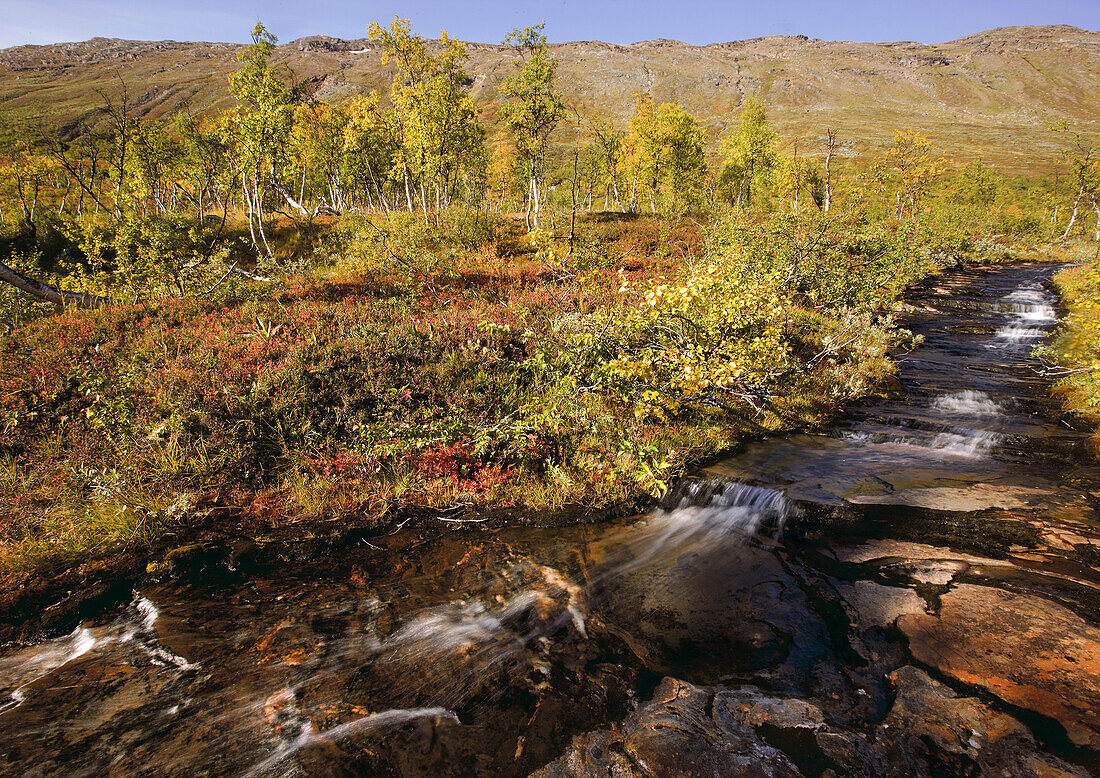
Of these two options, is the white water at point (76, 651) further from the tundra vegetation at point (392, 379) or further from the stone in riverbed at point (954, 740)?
the stone in riverbed at point (954, 740)

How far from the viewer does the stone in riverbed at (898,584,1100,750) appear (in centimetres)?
368

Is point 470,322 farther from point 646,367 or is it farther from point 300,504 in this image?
point 300,504

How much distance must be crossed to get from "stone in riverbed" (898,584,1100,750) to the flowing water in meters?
0.24

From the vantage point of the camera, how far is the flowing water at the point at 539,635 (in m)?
3.76

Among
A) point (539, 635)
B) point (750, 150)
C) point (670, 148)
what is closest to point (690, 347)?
point (539, 635)

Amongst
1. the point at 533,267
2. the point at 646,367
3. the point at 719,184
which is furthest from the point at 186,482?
the point at 719,184

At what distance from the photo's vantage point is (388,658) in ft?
15.1

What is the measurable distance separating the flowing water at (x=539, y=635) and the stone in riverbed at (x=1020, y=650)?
0.24 meters

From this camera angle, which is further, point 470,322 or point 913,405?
point 913,405

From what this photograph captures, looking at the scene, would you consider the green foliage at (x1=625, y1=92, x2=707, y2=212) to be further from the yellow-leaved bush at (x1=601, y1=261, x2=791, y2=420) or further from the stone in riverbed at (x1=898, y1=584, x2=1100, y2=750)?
the stone in riverbed at (x1=898, y1=584, x2=1100, y2=750)

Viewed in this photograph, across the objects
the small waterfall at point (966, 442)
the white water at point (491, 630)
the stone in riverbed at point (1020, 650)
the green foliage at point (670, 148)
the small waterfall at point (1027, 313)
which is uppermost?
the green foliage at point (670, 148)

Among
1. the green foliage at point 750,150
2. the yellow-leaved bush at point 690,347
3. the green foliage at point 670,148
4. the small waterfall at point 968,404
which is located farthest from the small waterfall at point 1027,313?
the green foliage at point 750,150

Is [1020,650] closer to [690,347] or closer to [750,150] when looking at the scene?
[690,347]

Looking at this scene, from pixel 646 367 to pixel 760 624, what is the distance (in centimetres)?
435
